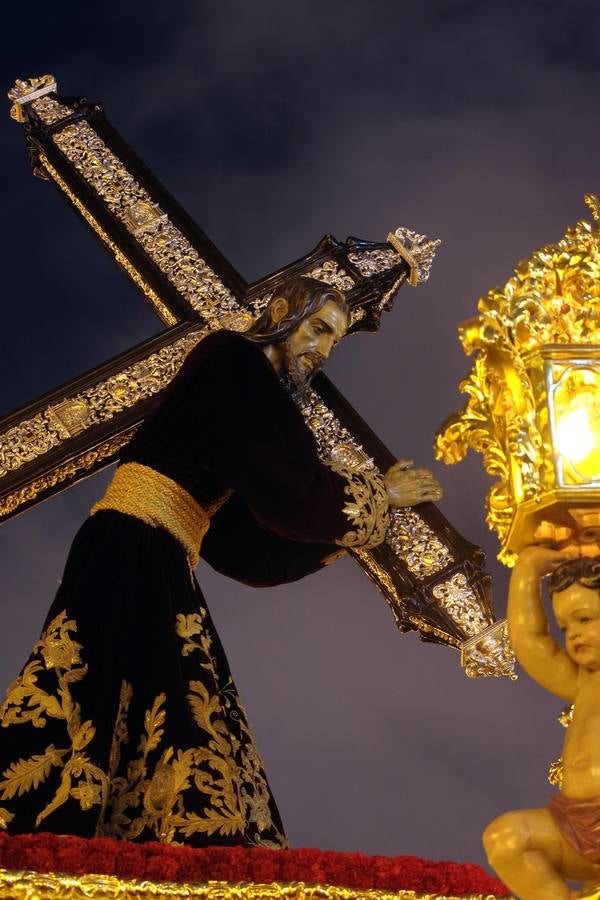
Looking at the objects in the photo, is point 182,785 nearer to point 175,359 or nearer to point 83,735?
point 83,735

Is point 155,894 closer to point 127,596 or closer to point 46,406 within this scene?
point 127,596

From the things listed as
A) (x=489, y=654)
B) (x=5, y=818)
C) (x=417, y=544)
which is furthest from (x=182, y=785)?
(x=417, y=544)

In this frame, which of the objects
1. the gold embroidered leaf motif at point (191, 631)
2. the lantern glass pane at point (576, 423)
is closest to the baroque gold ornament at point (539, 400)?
the lantern glass pane at point (576, 423)

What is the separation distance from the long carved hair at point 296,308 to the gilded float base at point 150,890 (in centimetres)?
180

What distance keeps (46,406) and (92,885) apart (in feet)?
7.47

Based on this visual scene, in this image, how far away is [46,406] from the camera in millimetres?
4020

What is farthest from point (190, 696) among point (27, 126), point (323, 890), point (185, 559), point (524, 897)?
point (27, 126)

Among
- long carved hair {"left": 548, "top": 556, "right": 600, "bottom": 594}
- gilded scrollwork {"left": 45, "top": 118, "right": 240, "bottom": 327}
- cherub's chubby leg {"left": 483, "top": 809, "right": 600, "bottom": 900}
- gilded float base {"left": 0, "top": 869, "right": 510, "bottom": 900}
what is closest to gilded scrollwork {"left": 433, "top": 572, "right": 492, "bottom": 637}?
gilded scrollwork {"left": 45, "top": 118, "right": 240, "bottom": 327}

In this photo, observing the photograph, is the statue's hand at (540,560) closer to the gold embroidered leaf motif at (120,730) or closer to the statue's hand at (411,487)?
the gold embroidered leaf motif at (120,730)

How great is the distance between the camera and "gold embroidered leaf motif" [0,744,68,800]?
2.48 metres

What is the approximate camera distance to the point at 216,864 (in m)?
2.05

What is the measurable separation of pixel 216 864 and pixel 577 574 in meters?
0.71

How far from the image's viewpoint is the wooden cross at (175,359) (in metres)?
3.93

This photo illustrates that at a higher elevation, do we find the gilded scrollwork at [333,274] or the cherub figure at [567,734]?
the gilded scrollwork at [333,274]
